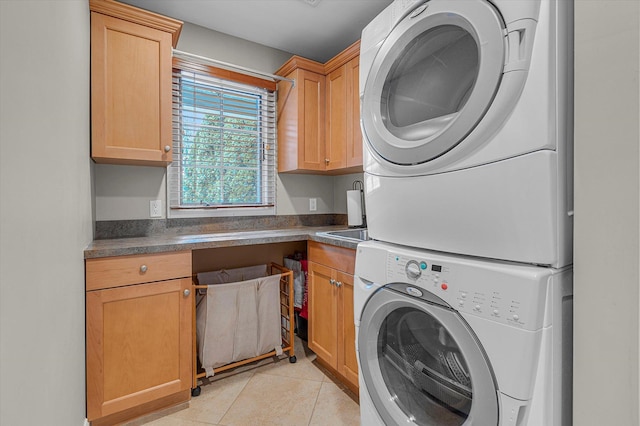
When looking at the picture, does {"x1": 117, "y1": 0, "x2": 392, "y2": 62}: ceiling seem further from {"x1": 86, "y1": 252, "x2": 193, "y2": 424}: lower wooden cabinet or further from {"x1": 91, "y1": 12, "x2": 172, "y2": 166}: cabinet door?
{"x1": 86, "y1": 252, "x2": 193, "y2": 424}: lower wooden cabinet

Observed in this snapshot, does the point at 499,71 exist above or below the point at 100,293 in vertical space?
above

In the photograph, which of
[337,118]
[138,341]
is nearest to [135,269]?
[138,341]

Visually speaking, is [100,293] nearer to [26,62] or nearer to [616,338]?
[26,62]

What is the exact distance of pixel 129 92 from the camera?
1.78 meters

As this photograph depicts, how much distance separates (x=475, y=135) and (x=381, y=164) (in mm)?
396

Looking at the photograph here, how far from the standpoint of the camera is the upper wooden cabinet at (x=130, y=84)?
5.56 ft

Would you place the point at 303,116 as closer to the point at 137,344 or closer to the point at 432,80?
the point at 432,80

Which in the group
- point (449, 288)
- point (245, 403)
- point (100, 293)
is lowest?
point (245, 403)

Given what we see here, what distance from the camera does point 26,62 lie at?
2.23ft

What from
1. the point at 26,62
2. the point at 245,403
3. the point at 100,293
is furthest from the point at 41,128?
the point at 245,403

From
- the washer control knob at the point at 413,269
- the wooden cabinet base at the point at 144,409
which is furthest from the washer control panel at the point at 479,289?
the wooden cabinet base at the point at 144,409

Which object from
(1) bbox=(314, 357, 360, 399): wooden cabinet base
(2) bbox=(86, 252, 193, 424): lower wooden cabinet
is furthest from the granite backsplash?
(1) bbox=(314, 357, 360, 399): wooden cabinet base

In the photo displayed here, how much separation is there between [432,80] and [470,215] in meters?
0.49

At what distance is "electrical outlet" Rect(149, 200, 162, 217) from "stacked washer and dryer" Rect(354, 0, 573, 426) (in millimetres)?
1625
